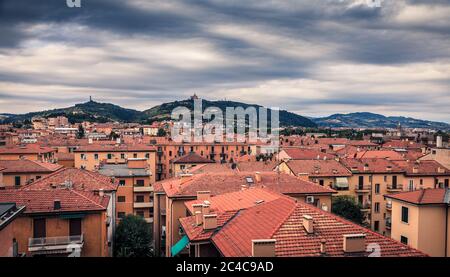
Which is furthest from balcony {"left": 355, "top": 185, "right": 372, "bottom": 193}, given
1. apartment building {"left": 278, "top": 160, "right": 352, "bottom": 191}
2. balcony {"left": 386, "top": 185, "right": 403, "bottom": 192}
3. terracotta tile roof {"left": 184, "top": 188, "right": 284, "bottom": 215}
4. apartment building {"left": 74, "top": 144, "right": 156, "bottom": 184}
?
apartment building {"left": 74, "top": 144, "right": 156, "bottom": 184}

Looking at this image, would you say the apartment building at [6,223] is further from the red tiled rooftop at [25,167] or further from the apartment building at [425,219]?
the red tiled rooftop at [25,167]

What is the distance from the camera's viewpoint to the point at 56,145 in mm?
34188

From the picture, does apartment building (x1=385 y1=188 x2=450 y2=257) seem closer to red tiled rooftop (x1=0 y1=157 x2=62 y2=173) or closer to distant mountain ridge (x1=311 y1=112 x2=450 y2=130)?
distant mountain ridge (x1=311 y1=112 x2=450 y2=130)

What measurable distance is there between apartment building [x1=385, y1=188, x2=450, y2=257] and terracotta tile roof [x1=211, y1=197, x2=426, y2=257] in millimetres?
4622

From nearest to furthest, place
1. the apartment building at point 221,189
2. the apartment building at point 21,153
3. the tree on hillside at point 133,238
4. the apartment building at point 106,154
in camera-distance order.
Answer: the apartment building at point 221,189
the tree on hillside at point 133,238
the apartment building at point 21,153
the apartment building at point 106,154

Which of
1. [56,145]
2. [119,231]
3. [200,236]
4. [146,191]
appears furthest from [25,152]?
[200,236]

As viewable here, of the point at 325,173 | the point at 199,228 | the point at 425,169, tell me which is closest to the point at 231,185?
the point at 199,228

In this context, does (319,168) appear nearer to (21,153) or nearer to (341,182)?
(341,182)

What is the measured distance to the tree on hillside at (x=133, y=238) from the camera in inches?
511

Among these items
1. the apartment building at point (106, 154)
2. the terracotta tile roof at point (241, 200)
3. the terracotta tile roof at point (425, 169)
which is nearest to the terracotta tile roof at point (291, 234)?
the terracotta tile roof at point (241, 200)

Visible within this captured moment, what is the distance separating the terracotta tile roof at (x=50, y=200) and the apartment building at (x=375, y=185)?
13.1 metres

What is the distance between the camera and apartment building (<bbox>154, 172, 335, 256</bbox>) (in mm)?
12023
